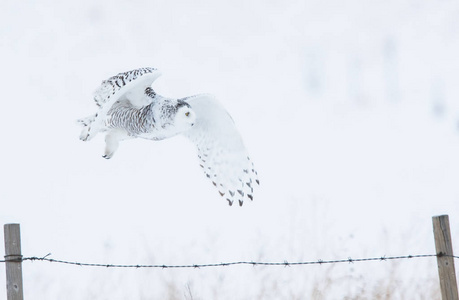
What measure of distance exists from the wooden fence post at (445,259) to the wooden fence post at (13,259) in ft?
6.29

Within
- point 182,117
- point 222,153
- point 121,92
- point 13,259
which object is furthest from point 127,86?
point 13,259

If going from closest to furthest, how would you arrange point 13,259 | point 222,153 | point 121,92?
point 13,259 < point 121,92 < point 222,153

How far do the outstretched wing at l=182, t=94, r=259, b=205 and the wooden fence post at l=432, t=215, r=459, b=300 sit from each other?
2.27m

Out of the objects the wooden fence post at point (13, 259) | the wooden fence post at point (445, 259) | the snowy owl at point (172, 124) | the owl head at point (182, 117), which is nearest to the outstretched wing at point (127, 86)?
the snowy owl at point (172, 124)

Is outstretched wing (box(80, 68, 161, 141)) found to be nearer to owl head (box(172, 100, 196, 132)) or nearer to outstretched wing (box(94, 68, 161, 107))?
outstretched wing (box(94, 68, 161, 107))

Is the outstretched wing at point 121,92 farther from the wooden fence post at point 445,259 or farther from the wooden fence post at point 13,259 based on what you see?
the wooden fence post at point 445,259

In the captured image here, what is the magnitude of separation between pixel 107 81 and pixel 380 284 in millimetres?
2219

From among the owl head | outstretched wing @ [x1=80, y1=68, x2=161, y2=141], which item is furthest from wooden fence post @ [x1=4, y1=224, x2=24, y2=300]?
the owl head

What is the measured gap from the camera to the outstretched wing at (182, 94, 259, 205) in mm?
5723

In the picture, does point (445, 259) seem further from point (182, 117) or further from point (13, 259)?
point (182, 117)

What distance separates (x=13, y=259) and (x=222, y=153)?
3.26 m

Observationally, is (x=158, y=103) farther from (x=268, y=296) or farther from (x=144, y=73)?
(x=268, y=296)

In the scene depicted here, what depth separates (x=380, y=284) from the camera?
4.79 metres

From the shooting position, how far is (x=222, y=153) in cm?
587
